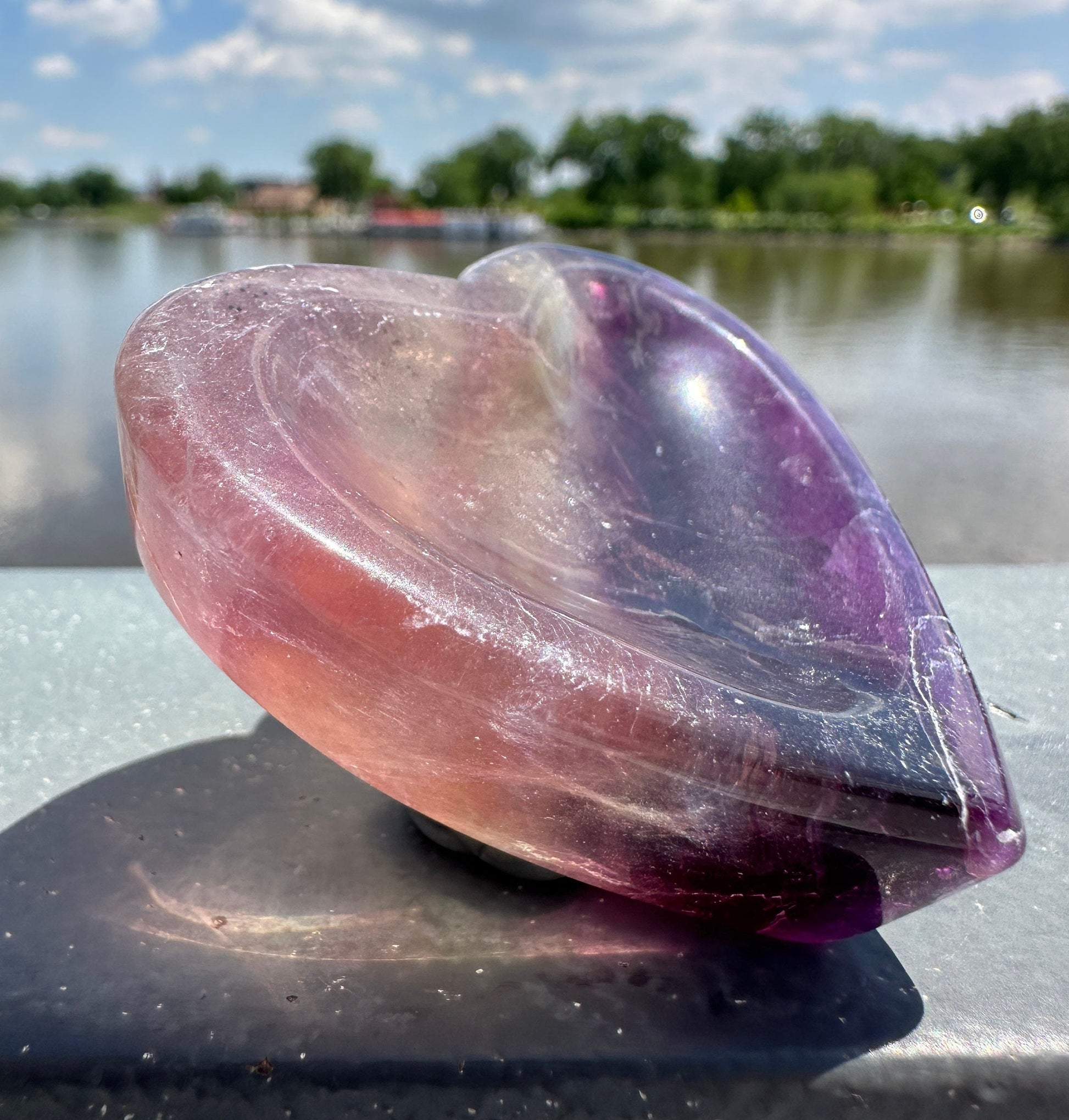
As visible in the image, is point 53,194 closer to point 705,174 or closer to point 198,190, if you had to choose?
point 198,190

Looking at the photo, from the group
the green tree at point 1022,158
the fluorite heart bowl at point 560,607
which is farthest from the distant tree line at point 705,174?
the fluorite heart bowl at point 560,607

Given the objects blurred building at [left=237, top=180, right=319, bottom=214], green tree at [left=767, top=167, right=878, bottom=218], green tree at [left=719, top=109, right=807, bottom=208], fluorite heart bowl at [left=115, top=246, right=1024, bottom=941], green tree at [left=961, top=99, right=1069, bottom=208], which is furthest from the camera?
blurred building at [left=237, top=180, right=319, bottom=214]

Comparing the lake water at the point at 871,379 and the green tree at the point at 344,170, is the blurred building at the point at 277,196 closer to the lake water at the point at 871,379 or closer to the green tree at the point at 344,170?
the green tree at the point at 344,170

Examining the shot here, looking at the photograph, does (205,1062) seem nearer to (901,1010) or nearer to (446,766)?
(446,766)

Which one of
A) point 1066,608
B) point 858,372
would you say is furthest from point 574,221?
point 1066,608

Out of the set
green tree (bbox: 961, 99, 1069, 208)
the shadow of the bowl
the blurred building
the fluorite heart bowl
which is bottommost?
the shadow of the bowl

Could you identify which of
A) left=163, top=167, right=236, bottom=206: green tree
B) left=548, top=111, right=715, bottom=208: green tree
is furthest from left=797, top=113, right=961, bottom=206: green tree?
left=163, top=167, right=236, bottom=206: green tree

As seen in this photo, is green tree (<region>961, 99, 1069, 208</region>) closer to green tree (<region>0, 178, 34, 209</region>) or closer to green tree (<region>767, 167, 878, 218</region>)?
green tree (<region>767, 167, 878, 218</region>)
